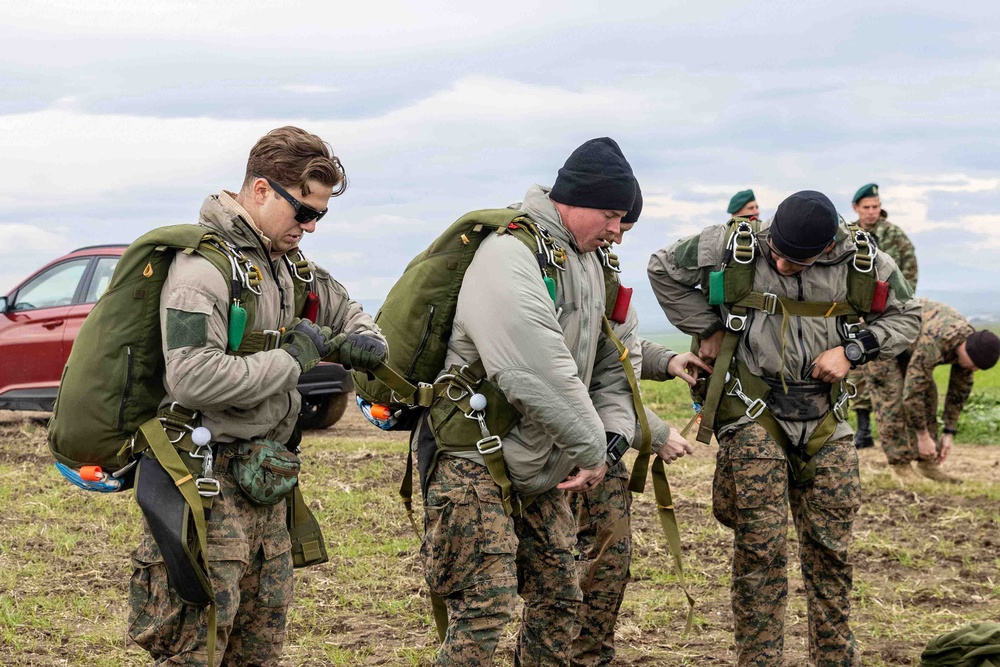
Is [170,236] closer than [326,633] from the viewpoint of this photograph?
Yes

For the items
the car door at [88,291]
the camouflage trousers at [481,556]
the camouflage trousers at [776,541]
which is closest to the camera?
the camouflage trousers at [481,556]

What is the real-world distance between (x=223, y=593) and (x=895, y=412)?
7.86m

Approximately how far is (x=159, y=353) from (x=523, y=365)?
1.25 m

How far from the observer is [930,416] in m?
10.2

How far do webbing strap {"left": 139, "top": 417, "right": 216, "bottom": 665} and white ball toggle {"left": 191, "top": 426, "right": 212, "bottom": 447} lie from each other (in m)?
0.08

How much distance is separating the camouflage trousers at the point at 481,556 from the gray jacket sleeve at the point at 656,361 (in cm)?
142

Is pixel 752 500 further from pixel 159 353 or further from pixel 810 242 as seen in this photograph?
pixel 159 353

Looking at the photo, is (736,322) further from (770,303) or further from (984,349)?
(984,349)

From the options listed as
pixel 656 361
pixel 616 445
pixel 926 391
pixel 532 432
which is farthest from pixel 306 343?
pixel 926 391

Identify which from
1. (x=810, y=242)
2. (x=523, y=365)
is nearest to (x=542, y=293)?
(x=523, y=365)

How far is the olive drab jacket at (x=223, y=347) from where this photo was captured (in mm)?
3510

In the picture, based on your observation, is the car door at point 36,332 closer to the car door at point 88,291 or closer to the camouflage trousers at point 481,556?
the car door at point 88,291

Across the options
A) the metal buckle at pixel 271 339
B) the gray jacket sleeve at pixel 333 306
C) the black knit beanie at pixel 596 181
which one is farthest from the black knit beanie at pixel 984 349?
the metal buckle at pixel 271 339

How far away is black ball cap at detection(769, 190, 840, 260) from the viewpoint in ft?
16.4
